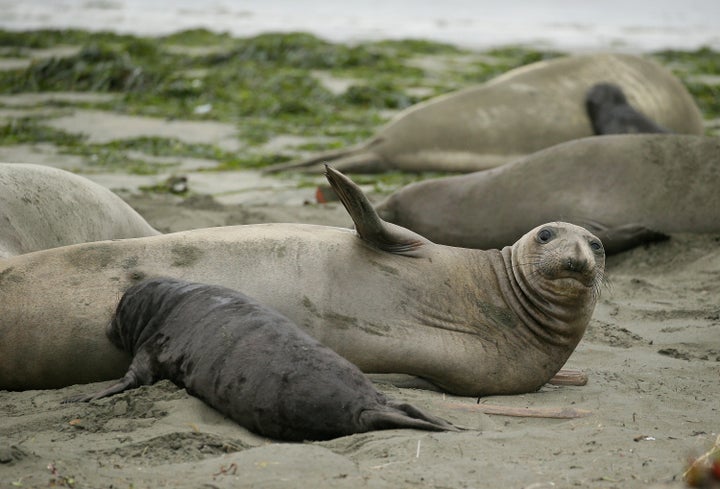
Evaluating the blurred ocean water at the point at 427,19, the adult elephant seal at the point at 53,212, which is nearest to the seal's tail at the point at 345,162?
the adult elephant seal at the point at 53,212

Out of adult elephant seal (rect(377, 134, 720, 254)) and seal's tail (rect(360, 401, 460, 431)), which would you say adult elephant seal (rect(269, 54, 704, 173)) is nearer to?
adult elephant seal (rect(377, 134, 720, 254))

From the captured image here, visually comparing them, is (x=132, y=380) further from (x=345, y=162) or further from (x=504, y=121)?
(x=504, y=121)

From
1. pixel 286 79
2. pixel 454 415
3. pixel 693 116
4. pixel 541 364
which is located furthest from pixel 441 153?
pixel 454 415

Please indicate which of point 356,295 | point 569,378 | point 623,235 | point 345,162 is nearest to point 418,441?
point 356,295

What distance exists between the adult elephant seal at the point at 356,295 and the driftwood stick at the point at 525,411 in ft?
1.19

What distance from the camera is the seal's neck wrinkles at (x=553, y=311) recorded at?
15.6 ft

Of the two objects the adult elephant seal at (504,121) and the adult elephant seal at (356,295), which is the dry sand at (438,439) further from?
the adult elephant seal at (504,121)

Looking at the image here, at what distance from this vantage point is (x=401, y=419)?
3758mm

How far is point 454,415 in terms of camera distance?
4109 millimetres

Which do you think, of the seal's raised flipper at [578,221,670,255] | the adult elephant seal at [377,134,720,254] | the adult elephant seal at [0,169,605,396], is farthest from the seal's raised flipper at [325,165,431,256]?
the seal's raised flipper at [578,221,670,255]

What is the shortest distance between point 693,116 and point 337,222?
191 inches

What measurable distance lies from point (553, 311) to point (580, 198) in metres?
2.60

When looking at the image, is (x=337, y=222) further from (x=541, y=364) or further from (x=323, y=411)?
(x=323, y=411)

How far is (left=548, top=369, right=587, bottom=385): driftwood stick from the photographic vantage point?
4.71m
